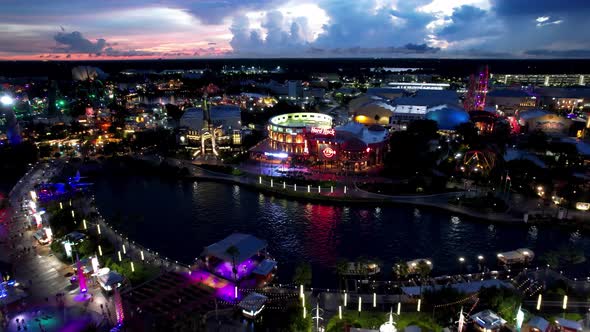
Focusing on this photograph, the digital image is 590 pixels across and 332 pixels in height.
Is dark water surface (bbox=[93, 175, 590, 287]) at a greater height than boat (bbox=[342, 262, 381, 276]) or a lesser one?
lesser

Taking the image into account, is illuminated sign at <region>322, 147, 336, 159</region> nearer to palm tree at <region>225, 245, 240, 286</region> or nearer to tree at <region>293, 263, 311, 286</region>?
palm tree at <region>225, 245, 240, 286</region>

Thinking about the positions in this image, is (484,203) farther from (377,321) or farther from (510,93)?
(510,93)

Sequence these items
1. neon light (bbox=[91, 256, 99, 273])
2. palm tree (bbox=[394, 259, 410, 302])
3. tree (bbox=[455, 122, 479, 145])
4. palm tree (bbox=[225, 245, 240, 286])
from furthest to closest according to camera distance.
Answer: tree (bbox=[455, 122, 479, 145]) → palm tree (bbox=[394, 259, 410, 302]) → palm tree (bbox=[225, 245, 240, 286]) → neon light (bbox=[91, 256, 99, 273])

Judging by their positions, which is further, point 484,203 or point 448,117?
point 448,117

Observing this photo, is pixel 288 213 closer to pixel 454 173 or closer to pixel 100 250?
pixel 100 250

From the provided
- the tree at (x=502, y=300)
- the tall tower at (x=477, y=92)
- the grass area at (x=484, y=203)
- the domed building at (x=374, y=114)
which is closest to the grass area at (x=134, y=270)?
the tree at (x=502, y=300)

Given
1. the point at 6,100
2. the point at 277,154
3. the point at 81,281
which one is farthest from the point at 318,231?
the point at 6,100

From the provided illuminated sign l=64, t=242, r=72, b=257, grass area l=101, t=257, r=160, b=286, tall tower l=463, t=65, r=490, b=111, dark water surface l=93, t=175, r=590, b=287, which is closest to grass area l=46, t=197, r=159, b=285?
grass area l=101, t=257, r=160, b=286

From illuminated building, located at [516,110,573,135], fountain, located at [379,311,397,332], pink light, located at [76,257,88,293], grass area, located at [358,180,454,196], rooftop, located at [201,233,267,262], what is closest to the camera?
fountain, located at [379,311,397,332]
